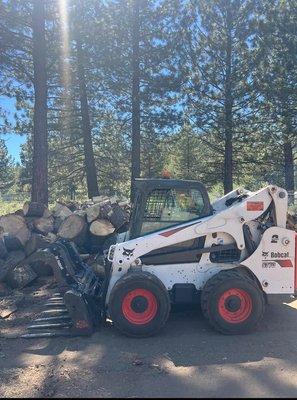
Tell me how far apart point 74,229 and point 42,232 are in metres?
0.81

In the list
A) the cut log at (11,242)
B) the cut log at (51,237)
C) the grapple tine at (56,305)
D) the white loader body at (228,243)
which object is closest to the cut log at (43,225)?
the cut log at (51,237)

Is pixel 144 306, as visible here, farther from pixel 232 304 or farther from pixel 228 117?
pixel 228 117

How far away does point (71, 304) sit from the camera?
19.5 ft

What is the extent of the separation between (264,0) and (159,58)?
219 inches

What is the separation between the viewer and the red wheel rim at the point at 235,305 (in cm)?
609

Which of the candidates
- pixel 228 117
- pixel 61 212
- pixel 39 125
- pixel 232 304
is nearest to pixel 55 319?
pixel 232 304

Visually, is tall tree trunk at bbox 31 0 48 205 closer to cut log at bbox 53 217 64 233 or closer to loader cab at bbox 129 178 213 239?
cut log at bbox 53 217 64 233

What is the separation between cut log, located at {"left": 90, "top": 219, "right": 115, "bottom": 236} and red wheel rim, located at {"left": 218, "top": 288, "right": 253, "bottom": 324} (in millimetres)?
4325

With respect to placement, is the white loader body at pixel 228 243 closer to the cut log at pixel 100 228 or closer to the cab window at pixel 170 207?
the cab window at pixel 170 207

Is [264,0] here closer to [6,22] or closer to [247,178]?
[247,178]

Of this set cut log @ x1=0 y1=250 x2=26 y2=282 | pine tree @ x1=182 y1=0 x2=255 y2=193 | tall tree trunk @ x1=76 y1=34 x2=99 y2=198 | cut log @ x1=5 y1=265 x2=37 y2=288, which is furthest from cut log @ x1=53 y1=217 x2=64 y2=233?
pine tree @ x1=182 y1=0 x2=255 y2=193

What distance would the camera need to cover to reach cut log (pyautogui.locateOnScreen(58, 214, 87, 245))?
9.85 meters

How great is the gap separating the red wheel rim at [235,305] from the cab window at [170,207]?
122 cm

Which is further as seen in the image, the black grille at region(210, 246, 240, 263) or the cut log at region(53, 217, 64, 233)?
the cut log at region(53, 217, 64, 233)
